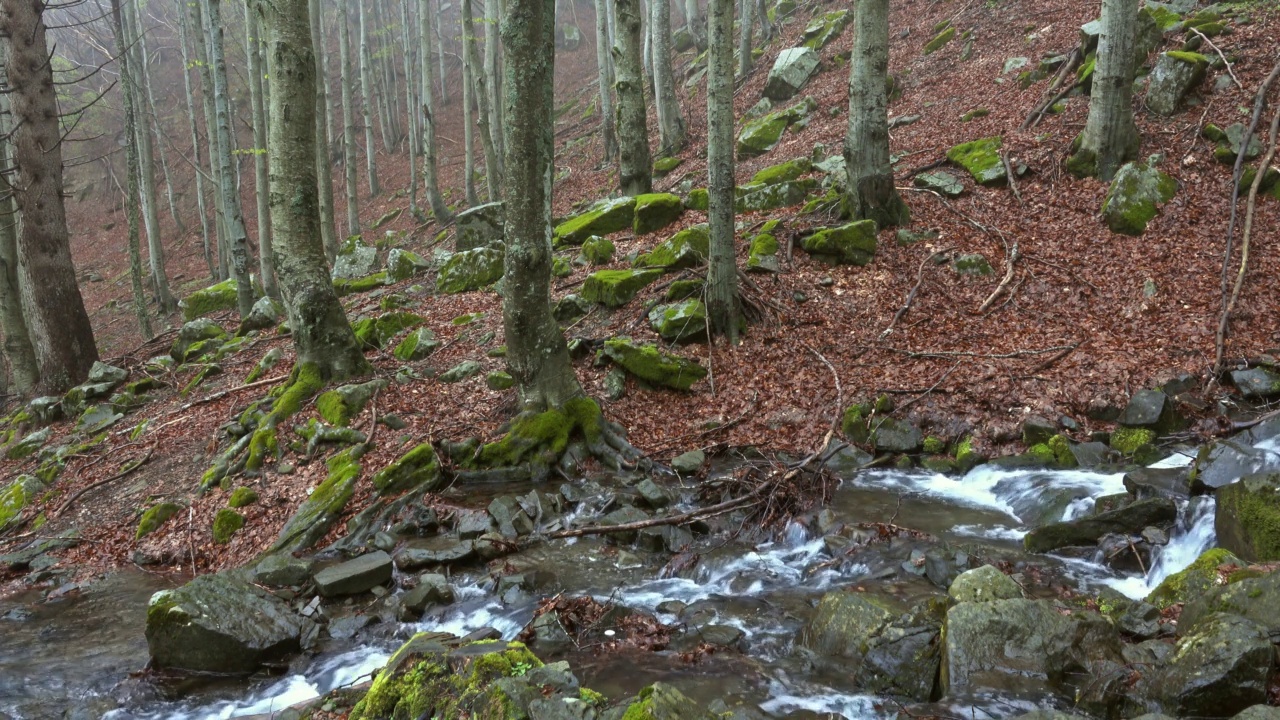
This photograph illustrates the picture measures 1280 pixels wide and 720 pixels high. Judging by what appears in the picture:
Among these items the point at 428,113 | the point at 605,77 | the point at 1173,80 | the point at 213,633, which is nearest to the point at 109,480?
the point at 213,633

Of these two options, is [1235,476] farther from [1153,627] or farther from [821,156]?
[821,156]

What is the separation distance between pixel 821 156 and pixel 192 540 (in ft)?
40.4

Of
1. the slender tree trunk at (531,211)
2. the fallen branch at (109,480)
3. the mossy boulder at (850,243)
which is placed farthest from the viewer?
the mossy boulder at (850,243)

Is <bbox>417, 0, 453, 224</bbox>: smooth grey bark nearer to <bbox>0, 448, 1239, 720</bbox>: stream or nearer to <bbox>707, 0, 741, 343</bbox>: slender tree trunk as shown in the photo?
<bbox>707, 0, 741, 343</bbox>: slender tree trunk

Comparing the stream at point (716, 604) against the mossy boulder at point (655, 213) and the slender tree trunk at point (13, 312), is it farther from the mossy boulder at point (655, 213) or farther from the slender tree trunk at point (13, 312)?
the slender tree trunk at point (13, 312)

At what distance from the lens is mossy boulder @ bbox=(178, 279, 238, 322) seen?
1664 cm

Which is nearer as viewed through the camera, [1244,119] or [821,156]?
[1244,119]

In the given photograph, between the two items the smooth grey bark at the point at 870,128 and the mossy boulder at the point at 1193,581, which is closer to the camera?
the mossy boulder at the point at 1193,581

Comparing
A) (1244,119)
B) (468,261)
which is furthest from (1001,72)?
(468,261)

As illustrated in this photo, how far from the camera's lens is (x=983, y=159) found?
39.7ft

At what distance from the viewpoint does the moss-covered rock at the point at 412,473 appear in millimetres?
7461

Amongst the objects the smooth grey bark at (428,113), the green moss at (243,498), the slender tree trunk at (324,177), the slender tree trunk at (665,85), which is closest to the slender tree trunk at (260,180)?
the slender tree trunk at (324,177)

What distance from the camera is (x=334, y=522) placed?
23.6 ft

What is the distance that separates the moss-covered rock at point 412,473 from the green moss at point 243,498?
54.3 inches
